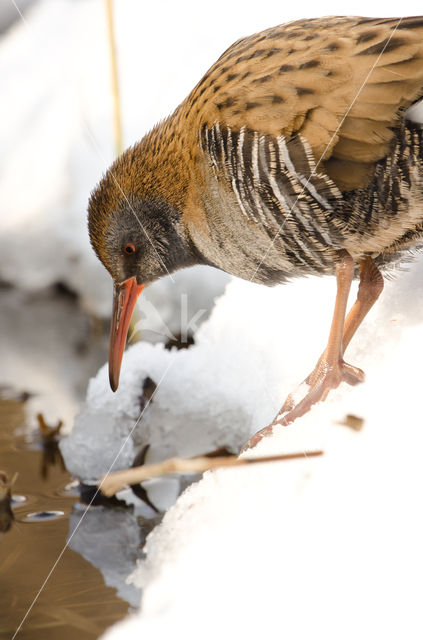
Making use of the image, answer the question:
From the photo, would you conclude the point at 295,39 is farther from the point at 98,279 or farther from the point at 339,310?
the point at 98,279

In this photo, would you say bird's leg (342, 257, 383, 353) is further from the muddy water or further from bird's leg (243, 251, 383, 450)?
the muddy water

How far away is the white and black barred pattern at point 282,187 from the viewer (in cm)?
168

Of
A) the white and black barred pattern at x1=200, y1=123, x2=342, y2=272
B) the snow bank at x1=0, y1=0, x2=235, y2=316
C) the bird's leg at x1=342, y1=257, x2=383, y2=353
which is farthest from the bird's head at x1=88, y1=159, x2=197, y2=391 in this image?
the snow bank at x1=0, y1=0, x2=235, y2=316

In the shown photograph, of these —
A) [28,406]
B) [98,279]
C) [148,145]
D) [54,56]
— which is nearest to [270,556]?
[148,145]

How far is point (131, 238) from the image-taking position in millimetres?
2199

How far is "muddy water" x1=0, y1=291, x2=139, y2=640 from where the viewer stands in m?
1.60

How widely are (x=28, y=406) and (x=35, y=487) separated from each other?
0.62m

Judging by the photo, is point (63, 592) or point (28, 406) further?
point (28, 406)

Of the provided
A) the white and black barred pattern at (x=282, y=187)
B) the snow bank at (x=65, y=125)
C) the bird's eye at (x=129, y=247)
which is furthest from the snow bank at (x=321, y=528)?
the snow bank at (x=65, y=125)

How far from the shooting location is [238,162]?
1.77m

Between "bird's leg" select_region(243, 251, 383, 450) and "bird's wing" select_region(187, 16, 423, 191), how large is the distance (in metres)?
0.26

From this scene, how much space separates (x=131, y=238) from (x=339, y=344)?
633 mm

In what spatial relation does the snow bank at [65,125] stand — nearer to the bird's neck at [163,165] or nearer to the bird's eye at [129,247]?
the bird's eye at [129,247]

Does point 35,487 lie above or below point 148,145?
below
